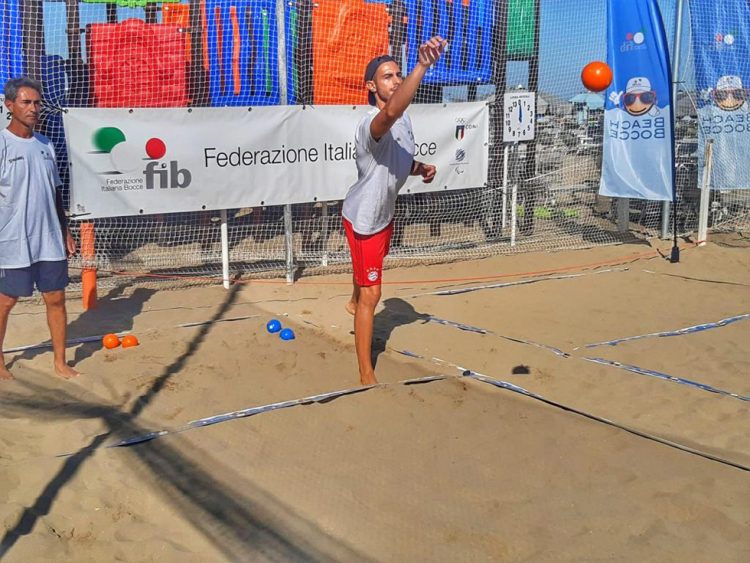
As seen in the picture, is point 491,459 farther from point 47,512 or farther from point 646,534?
point 47,512

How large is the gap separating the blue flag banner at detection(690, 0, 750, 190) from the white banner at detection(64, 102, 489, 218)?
12.9ft

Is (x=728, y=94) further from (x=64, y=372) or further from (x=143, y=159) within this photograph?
(x=64, y=372)

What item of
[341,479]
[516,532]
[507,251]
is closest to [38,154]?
[341,479]

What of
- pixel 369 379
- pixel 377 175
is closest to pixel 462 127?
pixel 377 175

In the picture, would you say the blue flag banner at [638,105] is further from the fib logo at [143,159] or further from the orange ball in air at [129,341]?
the orange ball in air at [129,341]

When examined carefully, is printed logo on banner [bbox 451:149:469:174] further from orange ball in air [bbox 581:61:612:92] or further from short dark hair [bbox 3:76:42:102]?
short dark hair [bbox 3:76:42:102]

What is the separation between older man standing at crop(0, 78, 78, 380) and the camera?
185 inches

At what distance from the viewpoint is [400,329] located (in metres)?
6.30

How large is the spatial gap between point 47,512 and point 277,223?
20.0 feet

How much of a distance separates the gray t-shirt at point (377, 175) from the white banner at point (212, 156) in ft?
9.97

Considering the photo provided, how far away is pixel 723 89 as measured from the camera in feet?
33.3

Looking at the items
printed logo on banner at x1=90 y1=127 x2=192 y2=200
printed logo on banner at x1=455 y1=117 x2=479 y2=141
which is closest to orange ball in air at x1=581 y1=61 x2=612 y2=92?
printed logo on banner at x1=455 y1=117 x2=479 y2=141

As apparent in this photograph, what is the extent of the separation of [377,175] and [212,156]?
3.22 m

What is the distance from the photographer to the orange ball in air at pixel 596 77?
28.7 ft
